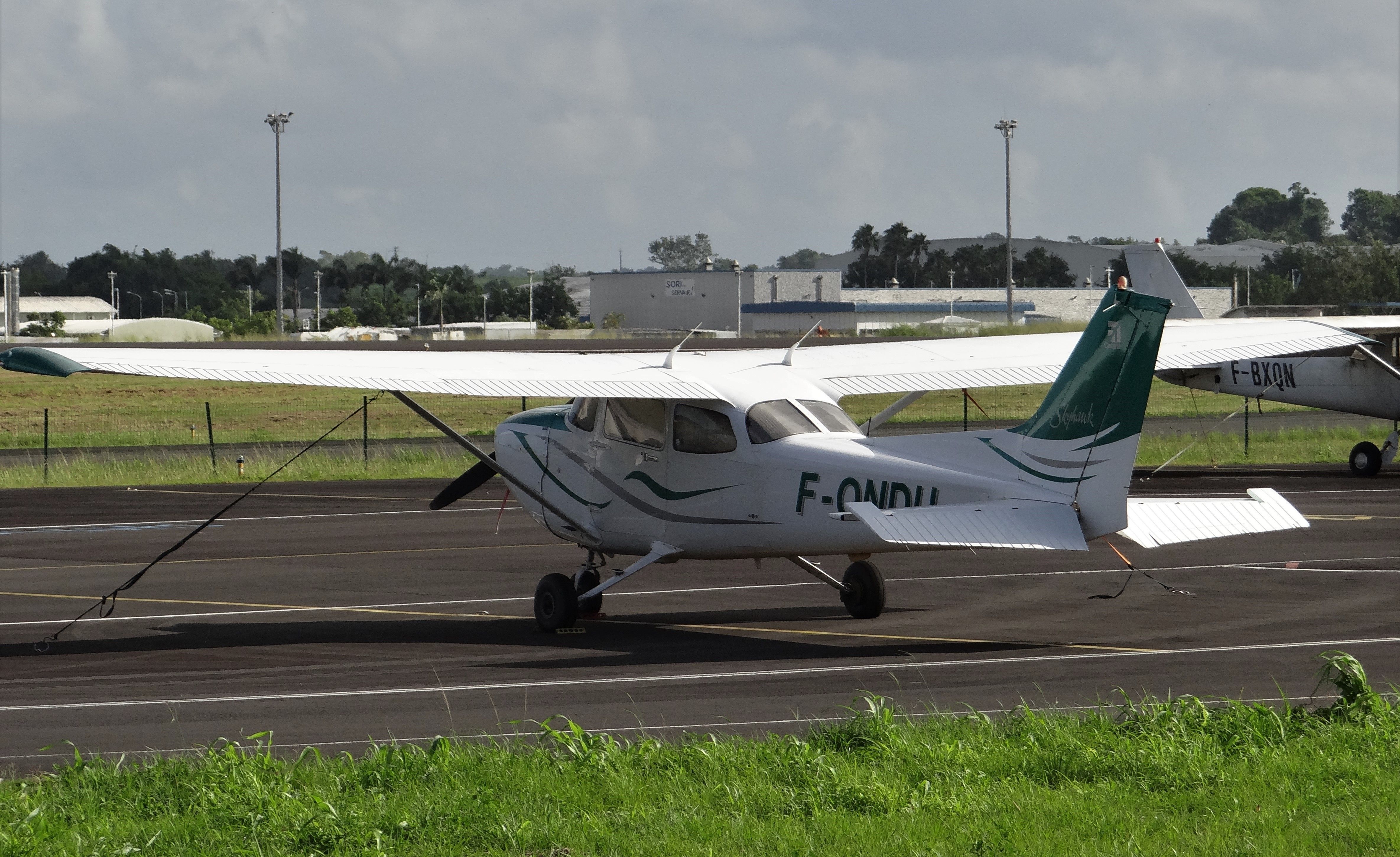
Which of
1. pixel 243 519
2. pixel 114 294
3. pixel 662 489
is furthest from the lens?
pixel 114 294

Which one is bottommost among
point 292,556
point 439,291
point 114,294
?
point 292,556

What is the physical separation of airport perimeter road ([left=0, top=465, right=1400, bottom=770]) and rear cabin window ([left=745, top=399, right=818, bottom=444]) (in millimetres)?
1660

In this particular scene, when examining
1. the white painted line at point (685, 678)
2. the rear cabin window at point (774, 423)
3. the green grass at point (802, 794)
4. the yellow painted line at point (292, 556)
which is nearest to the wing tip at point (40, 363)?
the white painted line at point (685, 678)

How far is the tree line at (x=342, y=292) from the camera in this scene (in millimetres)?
158625

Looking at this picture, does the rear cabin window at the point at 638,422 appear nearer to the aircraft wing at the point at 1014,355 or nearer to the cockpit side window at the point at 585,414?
the cockpit side window at the point at 585,414

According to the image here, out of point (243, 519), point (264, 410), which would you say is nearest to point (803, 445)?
point (243, 519)

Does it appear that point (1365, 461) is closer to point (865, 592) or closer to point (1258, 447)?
point (1258, 447)

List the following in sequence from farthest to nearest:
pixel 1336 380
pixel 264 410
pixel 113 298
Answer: pixel 113 298 < pixel 264 410 < pixel 1336 380

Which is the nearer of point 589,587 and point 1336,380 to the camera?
point 589,587

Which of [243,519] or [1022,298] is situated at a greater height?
[1022,298]

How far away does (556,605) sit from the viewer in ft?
42.4

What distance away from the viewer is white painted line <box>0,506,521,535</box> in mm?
21094

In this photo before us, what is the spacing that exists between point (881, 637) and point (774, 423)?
1.93 m

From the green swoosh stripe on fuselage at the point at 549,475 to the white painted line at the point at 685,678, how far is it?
9.66 ft
